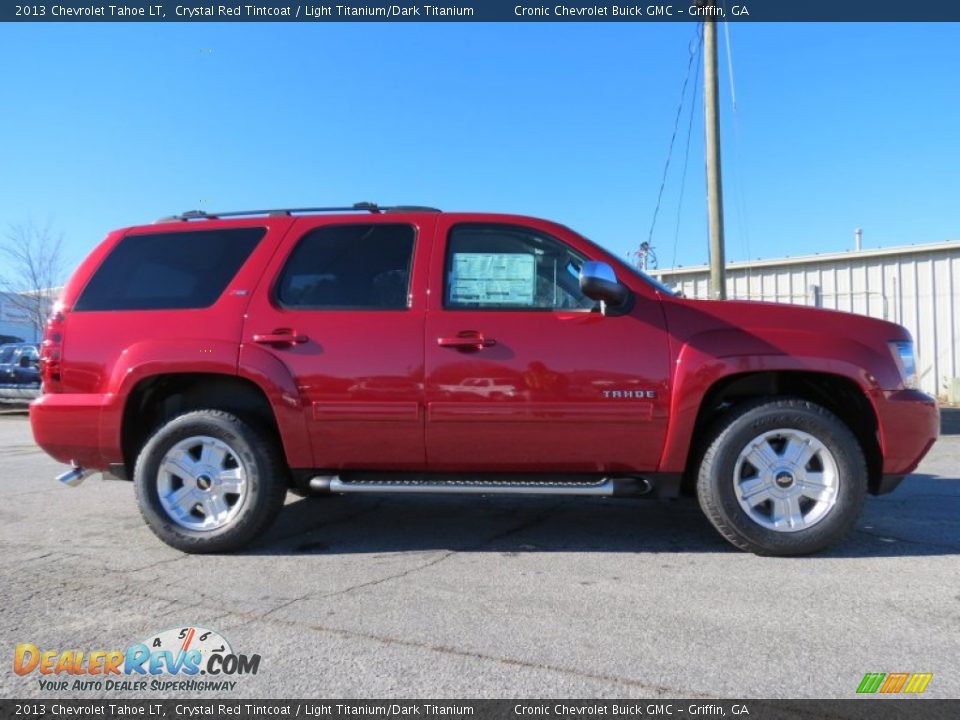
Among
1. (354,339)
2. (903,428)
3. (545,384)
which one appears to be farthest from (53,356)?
(903,428)

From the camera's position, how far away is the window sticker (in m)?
3.87

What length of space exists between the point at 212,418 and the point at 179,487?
1.56ft

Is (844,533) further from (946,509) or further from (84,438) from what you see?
(84,438)

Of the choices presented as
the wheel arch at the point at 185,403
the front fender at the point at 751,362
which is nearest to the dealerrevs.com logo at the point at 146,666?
the wheel arch at the point at 185,403

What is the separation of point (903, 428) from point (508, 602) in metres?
2.36

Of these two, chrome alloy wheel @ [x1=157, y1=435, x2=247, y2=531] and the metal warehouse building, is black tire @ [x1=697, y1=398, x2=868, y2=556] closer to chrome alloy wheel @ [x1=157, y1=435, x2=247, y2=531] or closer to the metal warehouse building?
chrome alloy wheel @ [x1=157, y1=435, x2=247, y2=531]

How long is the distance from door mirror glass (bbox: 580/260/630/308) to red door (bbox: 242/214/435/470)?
942 millimetres

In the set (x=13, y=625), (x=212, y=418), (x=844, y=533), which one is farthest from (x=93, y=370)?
(x=844, y=533)

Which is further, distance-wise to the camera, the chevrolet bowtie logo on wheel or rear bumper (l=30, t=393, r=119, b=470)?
rear bumper (l=30, t=393, r=119, b=470)

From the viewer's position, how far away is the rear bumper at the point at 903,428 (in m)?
3.63

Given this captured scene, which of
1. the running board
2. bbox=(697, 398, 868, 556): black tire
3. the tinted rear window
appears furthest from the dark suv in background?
bbox=(697, 398, 868, 556): black tire

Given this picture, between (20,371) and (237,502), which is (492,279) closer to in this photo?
(237,502)

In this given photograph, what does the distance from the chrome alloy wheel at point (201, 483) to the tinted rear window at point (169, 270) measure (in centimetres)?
85

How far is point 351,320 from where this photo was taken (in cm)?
383
